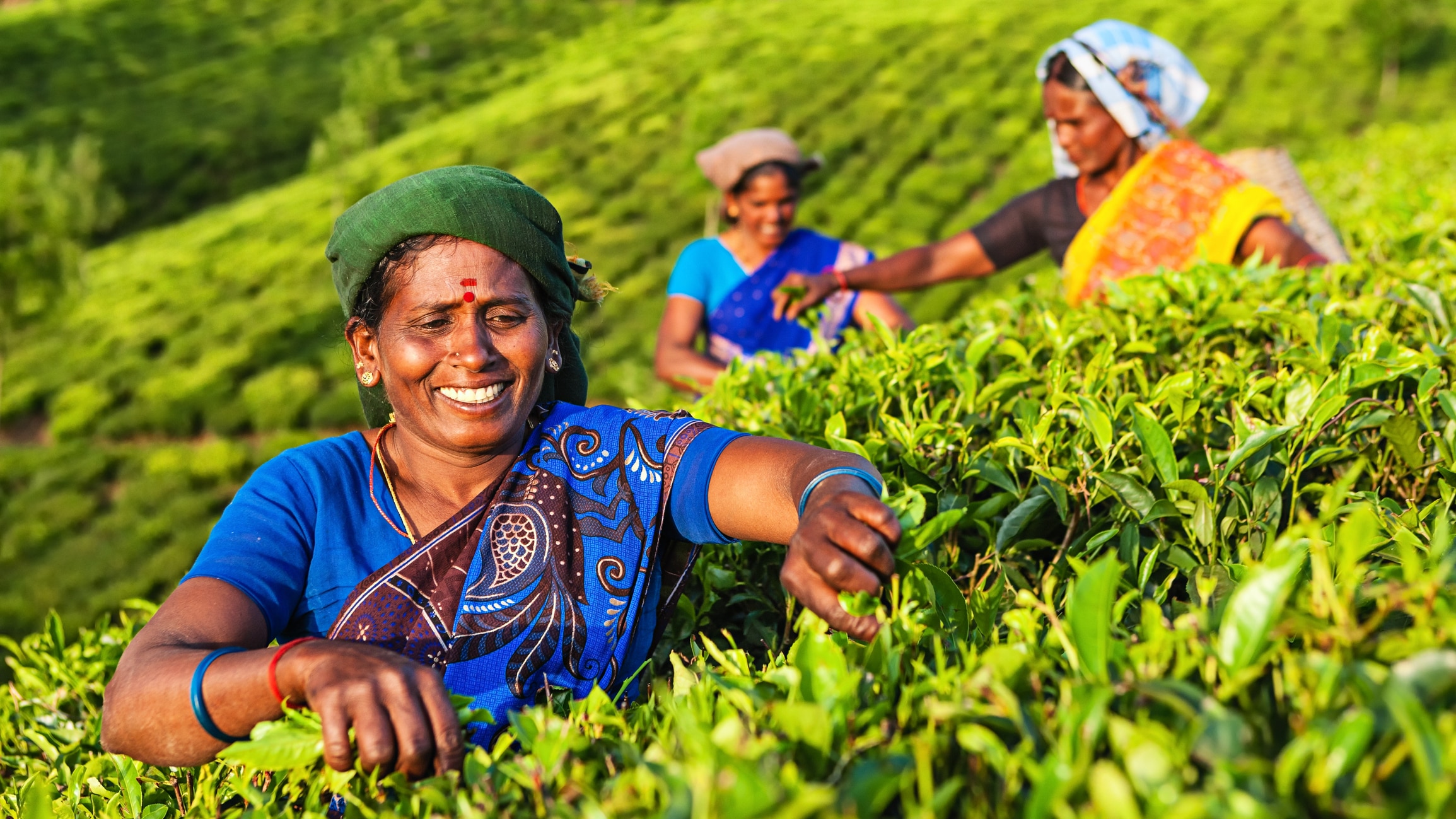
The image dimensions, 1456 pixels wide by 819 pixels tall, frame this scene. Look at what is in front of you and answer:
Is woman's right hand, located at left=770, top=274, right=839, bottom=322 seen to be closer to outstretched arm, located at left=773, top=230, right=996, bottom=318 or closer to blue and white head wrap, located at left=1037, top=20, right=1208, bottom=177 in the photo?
outstretched arm, located at left=773, top=230, right=996, bottom=318

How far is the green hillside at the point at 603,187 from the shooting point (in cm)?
828

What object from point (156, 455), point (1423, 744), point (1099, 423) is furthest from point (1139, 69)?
point (156, 455)

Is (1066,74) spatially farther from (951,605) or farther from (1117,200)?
(951,605)

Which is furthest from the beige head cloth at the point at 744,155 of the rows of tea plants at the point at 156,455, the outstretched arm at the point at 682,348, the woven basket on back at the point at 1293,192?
the woven basket on back at the point at 1293,192

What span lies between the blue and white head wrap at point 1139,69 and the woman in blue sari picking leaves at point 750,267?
959 millimetres

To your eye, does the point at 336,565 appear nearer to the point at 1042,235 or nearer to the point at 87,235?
the point at 1042,235

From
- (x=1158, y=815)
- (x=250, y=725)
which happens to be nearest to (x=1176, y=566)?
(x=1158, y=815)

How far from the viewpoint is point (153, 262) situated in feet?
49.7

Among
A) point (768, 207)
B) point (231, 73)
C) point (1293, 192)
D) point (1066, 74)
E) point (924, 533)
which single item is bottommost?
point (1293, 192)

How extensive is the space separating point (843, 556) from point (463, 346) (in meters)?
0.75

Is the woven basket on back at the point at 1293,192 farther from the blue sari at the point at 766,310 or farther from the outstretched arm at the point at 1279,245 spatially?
the blue sari at the point at 766,310

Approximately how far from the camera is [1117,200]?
10.2 feet

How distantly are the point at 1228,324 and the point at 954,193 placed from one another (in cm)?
1327

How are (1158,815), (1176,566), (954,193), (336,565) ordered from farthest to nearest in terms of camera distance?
1. (954,193)
2. (336,565)
3. (1176,566)
4. (1158,815)
